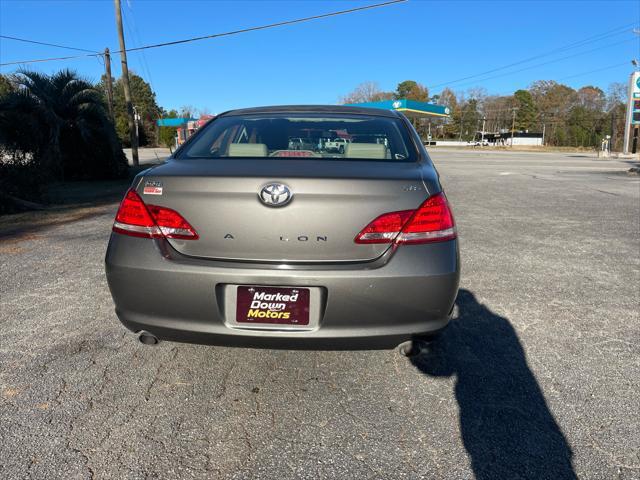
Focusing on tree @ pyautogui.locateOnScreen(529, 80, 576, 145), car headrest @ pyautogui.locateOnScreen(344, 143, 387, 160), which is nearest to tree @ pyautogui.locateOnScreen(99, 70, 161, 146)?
car headrest @ pyautogui.locateOnScreen(344, 143, 387, 160)

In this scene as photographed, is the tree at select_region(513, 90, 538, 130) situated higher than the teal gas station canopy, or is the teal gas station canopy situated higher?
the tree at select_region(513, 90, 538, 130)

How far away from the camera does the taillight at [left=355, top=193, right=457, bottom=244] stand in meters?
2.16

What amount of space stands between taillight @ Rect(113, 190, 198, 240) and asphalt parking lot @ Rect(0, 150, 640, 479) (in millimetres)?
879

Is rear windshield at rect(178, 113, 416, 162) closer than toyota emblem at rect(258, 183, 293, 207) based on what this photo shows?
No

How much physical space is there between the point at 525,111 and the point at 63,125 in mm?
106201

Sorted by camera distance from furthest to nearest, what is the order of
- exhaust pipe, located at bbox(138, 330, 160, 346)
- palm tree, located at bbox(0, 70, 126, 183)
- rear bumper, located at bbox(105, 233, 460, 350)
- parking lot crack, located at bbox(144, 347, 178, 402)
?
palm tree, located at bbox(0, 70, 126, 183) → parking lot crack, located at bbox(144, 347, 178, 402) → exhaust pipe, located at bbox(138, 330, 160, 346) → rear bumper, located at bbox(105, 233, 460, 350)

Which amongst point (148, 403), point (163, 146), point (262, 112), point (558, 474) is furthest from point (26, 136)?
Result: point (163, 146)

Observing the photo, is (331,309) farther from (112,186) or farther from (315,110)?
(112,186)

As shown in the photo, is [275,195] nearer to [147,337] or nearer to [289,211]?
[289,211]

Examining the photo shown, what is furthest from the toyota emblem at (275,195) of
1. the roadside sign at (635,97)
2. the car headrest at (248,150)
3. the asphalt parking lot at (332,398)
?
the roadside sign at (635,97)

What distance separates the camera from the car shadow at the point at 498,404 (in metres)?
1.99

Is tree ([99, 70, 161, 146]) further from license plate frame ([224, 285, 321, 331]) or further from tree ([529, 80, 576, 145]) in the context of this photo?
tree ([529, 80, 576, 145])

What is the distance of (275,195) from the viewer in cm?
215

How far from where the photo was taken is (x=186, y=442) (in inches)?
83.0
